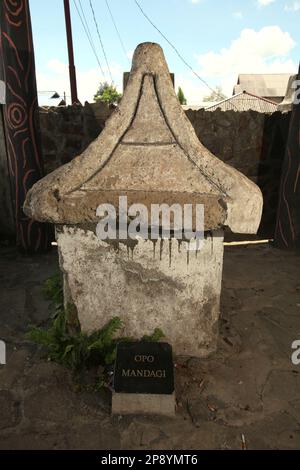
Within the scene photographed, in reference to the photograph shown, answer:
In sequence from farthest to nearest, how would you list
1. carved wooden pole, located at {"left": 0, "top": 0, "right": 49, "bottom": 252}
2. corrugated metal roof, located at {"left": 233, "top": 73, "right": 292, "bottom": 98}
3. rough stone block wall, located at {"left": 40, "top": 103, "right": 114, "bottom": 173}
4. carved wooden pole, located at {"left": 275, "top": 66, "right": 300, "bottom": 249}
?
1. corrugated metal roof, located at {"left": 233, "top": 73, "right": 292, "bottom": 98}
2. rough stone block wall, located at {"left": 40, "top": 103, "right": 114, "bottom": 173}
3. carved wooden pole, located at {"left": 275, "top": 66, "right": 300, "bottom": 249}
4. carved wooden pole, located at {"left": 0, "top": 0, "right": 49, "bottom": 252}

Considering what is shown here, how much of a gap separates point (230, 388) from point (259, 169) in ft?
12.4

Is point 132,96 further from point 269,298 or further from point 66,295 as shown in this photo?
point 269,298

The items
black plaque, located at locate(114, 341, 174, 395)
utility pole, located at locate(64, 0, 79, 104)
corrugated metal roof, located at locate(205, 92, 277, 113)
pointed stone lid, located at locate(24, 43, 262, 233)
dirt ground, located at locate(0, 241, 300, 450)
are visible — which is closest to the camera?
dirt ground, located at locate(0, 241, 300, 450)

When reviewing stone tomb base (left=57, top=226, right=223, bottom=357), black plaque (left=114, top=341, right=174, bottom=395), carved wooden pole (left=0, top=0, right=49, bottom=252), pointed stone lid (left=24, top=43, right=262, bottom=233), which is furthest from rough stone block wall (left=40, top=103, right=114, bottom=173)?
black plaque (left=114, top=341, right=174, bottom=395)

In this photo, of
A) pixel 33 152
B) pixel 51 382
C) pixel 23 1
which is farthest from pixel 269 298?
pixel 23 1

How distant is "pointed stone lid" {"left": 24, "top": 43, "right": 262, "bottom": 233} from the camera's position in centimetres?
213

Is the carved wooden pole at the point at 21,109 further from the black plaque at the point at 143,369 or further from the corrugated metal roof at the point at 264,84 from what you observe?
the corrugated metal roof at the point at 264,84

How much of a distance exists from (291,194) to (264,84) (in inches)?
1274

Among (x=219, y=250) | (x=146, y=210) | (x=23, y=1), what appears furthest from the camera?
(x=23, y=1)

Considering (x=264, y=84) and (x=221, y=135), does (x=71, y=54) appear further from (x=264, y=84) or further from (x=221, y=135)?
(x=264, y=84)

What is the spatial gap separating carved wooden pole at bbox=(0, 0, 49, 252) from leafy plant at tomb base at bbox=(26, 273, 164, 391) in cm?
222

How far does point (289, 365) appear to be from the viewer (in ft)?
7.88

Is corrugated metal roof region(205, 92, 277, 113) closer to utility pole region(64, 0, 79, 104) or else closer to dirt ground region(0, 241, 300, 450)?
utility pole region(64, 0, 79, 104)

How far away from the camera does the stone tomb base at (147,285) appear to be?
7.39 feet
